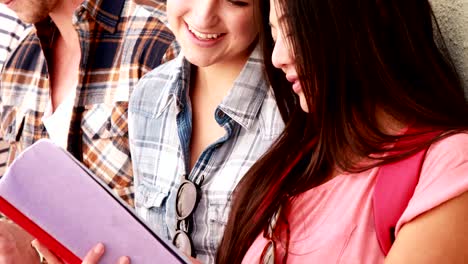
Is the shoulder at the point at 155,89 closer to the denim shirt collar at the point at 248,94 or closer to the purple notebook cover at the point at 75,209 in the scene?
the denim shirt collar at the point at 248,94

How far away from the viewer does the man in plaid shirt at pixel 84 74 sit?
196cm

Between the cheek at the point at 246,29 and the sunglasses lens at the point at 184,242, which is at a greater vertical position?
the cheek at the point at 246,29

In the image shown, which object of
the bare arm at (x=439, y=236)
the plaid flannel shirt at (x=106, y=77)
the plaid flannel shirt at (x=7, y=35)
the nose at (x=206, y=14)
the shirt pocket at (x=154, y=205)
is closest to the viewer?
the bare arm at (x=439, y=236)

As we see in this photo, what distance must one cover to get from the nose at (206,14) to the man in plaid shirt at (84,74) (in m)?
0.44

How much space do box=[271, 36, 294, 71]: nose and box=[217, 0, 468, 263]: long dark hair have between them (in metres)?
0.04

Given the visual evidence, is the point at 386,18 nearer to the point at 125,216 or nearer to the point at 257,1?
the point at 257,1

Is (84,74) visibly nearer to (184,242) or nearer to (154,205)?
(154,205)

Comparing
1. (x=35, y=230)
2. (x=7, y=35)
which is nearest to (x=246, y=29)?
(x=35, y=230)

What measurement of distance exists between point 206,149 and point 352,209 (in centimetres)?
50

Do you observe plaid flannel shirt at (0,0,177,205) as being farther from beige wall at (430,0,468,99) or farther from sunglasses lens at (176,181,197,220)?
beige wall at (430,0,468,99)

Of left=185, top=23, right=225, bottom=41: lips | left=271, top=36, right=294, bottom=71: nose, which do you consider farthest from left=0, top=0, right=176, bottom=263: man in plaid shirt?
left=271, top=36, right=294, bottom=71: nose

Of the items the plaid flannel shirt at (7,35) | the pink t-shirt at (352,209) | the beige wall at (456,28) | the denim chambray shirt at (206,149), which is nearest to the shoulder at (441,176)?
the pink t-shirt at (352,209)

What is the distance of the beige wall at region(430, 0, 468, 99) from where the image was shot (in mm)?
1238

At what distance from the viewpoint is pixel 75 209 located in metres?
1.06
